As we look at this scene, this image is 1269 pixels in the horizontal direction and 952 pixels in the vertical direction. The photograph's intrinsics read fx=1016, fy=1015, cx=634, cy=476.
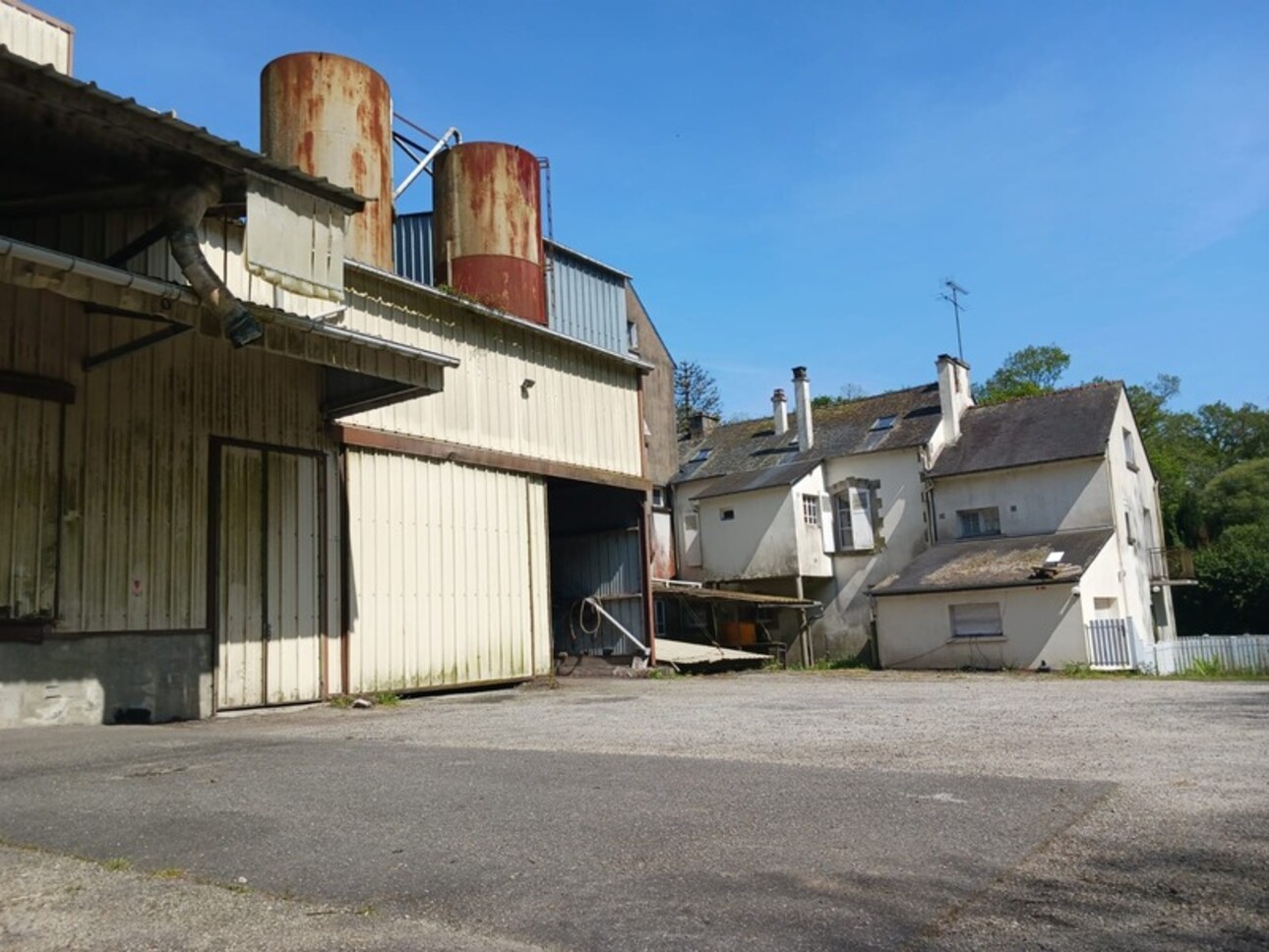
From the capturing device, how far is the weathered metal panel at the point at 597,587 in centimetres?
2078

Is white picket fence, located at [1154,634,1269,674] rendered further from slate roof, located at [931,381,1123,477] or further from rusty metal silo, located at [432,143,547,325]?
rusty metal silo, located at [432,143,547,325]

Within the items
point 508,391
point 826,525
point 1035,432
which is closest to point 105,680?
point 508,391

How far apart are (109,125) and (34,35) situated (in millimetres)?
6376

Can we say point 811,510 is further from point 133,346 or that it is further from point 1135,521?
point 133,346

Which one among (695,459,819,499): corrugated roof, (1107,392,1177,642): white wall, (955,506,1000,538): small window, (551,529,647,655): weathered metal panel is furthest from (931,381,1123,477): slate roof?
(551,529,647,655): weathered metal panel

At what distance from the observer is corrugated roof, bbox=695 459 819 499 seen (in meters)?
32.6

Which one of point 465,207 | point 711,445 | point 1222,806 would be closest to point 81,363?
point 465,207

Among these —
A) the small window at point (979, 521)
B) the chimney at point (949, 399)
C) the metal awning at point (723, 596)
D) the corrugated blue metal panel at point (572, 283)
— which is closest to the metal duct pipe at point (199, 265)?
the corrugated blue metal panel at point (572, 283)

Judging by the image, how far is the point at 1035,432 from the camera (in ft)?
101

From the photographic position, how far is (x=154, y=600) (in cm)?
1116

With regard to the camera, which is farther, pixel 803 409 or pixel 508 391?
pixel 803 409

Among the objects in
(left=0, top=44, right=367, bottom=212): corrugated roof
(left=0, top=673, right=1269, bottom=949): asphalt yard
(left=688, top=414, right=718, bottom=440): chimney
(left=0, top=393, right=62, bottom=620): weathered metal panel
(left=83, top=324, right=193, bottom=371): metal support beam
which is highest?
(left=688, top=414, right=718, bottom=440): chimney

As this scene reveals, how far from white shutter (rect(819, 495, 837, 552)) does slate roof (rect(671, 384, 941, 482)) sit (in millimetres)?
1557

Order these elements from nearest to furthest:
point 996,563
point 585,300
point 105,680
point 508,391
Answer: point 105,680
point 508,391
point 585,300
point 996,563
